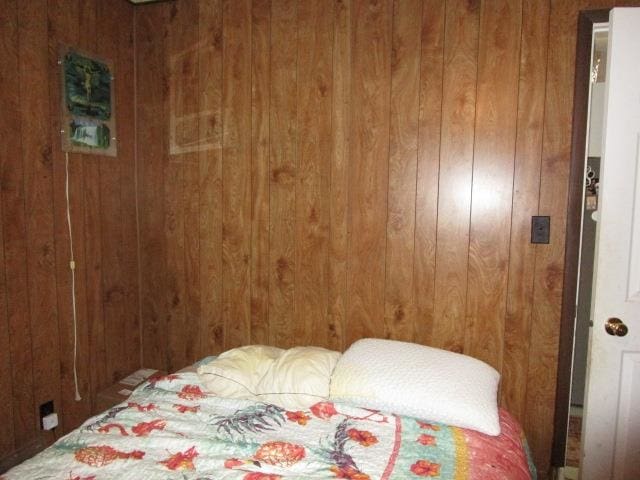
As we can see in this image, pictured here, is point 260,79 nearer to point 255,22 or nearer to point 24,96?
point 255,22

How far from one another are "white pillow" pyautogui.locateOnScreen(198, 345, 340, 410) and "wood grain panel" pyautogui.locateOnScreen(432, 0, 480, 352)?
568 mm

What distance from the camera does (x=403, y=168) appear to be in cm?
198

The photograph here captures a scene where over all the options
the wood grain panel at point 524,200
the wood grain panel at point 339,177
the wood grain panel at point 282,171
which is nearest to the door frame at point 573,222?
the wood grain panel at point 524,200

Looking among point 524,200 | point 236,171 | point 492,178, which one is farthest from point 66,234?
point 524,200

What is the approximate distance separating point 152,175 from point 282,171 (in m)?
0.77

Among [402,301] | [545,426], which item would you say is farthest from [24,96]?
[545,426]

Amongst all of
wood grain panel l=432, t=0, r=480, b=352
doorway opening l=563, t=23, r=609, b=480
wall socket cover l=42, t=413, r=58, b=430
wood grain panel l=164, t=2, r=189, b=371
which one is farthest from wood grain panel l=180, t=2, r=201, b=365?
doorway opening l=563, t=23, r=609, b=480

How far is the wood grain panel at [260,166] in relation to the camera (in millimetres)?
2133

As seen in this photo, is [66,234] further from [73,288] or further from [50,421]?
[50,421]

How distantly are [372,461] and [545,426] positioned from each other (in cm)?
107

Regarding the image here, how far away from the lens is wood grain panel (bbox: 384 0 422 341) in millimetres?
1927

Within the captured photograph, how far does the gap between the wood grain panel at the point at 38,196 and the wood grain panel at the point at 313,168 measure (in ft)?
3.70

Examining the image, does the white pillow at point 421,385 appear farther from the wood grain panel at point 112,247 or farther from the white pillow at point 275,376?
the wood grain panel at point 112,247

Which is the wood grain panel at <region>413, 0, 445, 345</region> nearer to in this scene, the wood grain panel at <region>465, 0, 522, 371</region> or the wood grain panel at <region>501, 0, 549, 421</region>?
the wood grain panel at <region>465, 0, 522, 371</region>
